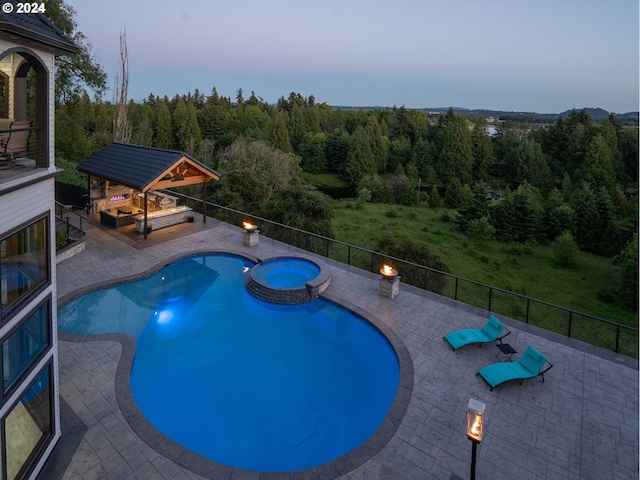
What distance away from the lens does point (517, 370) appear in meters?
7.86

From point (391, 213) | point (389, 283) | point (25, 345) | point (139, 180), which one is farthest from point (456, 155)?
point (25, 345)

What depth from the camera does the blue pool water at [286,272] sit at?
40.0 ft

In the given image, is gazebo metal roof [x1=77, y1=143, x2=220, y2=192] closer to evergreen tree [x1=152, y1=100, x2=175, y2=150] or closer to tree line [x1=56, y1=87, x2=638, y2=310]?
tree line [x1=56, y1=87, x2=638, y2=310]

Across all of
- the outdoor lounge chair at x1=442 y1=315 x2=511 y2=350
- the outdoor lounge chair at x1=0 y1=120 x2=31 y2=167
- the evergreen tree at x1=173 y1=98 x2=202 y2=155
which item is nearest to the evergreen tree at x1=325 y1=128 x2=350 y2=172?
the evergreen tree at x1=173 y1=98 x2=202 y2=155

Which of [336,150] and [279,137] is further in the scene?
[336,150]

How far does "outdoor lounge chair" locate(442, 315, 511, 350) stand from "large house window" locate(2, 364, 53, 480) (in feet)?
24.7

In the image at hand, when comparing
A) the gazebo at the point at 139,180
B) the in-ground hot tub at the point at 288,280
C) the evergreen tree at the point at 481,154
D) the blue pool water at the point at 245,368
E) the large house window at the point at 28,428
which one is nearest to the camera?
the large house window at the point at 28,428

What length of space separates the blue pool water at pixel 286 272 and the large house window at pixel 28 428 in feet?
22.4

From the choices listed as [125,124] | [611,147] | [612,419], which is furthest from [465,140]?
[612,419]

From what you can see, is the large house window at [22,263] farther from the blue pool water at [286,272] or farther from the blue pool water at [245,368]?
the blue pool water at [286,272]

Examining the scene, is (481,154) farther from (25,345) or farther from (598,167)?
(25,345)

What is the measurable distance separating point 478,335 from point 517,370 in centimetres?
130

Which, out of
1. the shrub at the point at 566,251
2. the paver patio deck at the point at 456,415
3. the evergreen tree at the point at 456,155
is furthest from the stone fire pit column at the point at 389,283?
the evergreen tree at the point at 456,155

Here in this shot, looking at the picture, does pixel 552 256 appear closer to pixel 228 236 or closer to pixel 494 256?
pixel 494 256
